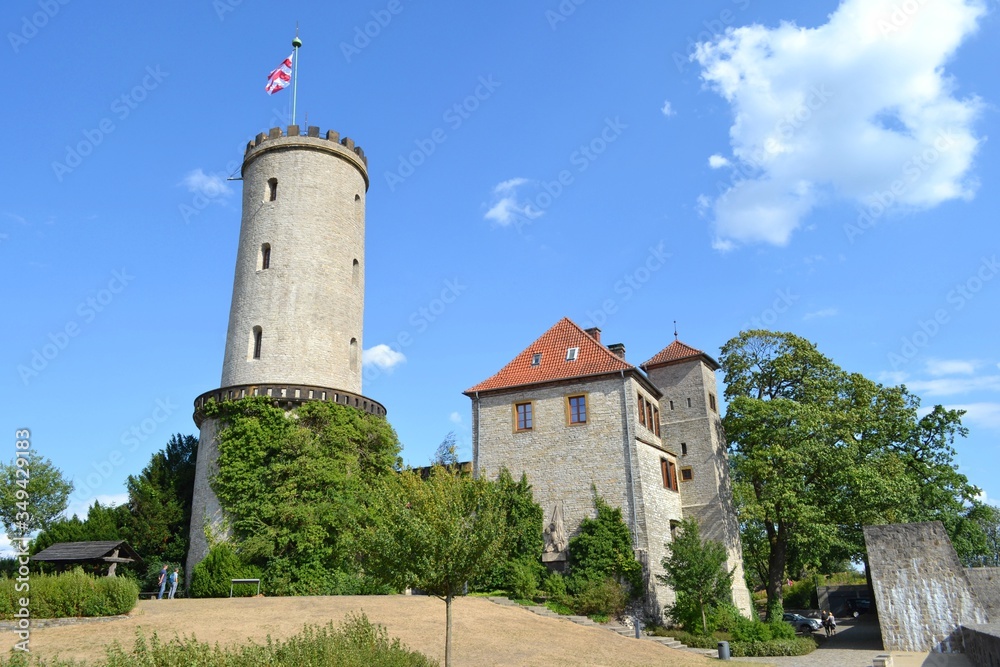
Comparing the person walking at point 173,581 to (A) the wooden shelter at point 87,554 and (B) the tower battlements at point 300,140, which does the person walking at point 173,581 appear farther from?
(B) the tower battlements at point 300,140

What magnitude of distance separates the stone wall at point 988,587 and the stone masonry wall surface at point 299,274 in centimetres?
2378

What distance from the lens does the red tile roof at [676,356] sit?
3572cm

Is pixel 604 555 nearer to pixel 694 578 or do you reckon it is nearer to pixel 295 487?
pixel 694 578

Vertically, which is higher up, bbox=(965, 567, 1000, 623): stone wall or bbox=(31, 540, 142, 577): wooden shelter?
bbox=(31, 540, 142, 577): wooden shelter

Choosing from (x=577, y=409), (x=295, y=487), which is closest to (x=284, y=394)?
(x=295, y=487)

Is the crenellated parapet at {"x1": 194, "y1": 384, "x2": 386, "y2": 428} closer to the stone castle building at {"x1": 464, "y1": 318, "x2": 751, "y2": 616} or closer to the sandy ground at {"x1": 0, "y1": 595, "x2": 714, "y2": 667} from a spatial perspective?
the stone castle building at {"x1": 464, "y1": 318, "x2": 751, "y2": 616}

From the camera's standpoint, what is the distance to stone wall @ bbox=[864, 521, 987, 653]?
22.2 metres

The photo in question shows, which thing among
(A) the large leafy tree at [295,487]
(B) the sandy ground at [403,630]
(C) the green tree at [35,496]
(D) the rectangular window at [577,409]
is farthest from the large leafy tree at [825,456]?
(C) the green tree at [35,496]

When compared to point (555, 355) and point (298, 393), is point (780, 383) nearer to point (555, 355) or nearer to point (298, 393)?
point (555, 355)

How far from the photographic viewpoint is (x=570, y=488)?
29.7m

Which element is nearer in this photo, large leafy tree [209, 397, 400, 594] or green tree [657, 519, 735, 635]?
green tree [657, 519, 735, 635]

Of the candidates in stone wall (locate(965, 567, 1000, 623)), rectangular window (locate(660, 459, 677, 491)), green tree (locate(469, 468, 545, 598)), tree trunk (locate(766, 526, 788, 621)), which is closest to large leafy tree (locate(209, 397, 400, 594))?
green tree (locate(469, 468, 545, 598))

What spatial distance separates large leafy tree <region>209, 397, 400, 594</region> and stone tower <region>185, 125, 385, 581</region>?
812mm

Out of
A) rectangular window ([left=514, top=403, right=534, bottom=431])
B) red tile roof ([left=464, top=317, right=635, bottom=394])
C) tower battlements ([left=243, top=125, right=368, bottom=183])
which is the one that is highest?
tower battlements ([left=243, top=125, right=368, bottom=183])
